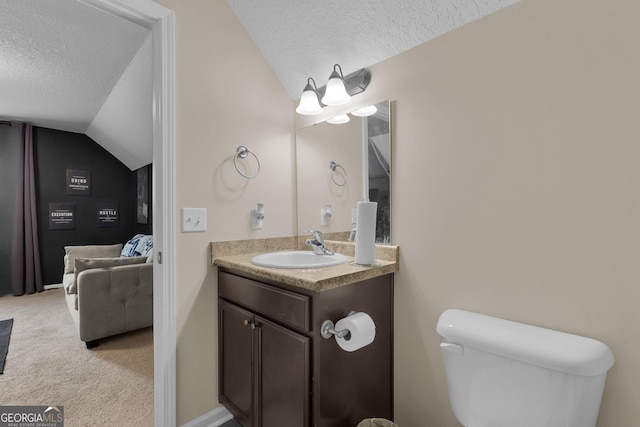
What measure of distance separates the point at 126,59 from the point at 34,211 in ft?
10.6

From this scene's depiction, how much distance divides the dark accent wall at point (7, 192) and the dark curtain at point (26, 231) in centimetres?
7

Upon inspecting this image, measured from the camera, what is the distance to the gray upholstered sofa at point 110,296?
246 centimetres

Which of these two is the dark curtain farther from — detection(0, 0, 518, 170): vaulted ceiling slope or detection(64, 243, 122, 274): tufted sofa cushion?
detection(0, 0, 518, 170): vaulted ceiling slope

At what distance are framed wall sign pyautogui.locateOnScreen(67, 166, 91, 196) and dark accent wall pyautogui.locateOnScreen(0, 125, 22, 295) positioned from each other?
58 centimetres

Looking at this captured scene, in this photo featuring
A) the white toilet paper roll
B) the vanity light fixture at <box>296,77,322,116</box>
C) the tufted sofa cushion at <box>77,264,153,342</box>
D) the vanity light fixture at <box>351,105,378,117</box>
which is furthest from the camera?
the tufted sofa cushion at <box>77,264,153,342</box>

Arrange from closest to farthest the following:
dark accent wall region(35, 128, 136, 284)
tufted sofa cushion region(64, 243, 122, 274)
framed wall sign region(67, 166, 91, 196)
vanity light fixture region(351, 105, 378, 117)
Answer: vanity light fixture region(351, 105, 378, 117) < tufted sofa cushion region(64, 243, 122, 274) < dark accent wall region(35, 128, 136, 284) < framed wall sign region(67, 166, 91, 196)

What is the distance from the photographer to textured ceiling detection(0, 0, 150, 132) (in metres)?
1.93

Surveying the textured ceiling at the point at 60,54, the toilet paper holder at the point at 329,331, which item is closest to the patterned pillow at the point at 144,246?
the textured ceiling at the point at 60,54

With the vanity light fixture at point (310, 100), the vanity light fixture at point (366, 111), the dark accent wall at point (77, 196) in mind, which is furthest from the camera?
the dark accent wall at point (77, 196)

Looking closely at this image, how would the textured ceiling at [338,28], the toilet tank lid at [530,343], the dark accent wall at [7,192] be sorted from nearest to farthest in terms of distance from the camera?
1. the toilet tank lid at [530,343]
2. the textured ceiling at [338,28]
3. the dark accent wall at [7,192]

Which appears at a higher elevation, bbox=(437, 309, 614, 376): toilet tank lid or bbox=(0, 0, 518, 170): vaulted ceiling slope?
bbox=(0, 0, 518, 170): vaulted ceiling slope

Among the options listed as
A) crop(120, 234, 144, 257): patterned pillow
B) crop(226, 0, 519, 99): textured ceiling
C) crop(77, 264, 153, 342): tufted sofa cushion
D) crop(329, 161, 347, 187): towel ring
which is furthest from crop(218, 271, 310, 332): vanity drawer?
crop(120, 234, 144, 257): patterned pillow

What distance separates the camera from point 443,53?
50.9 inches

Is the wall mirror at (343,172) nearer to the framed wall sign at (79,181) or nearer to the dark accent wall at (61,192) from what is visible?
the dark accent wall at (61,192)
